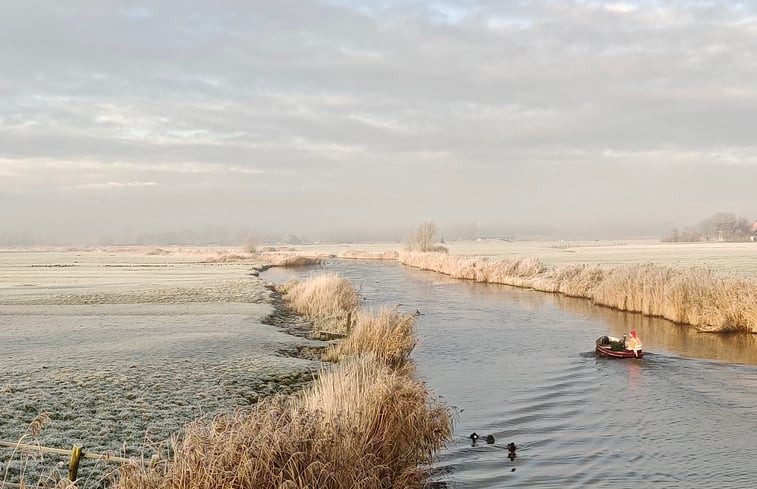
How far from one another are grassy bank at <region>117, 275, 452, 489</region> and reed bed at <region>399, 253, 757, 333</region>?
21.3 m

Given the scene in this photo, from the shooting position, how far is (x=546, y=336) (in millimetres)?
28188

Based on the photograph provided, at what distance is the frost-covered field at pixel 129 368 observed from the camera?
11836mm

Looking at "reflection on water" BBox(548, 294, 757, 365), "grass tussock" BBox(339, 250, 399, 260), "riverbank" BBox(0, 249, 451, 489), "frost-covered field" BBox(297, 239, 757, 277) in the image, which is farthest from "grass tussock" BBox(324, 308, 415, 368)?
"grass tussock" BBox(339, 250, 399, 260)

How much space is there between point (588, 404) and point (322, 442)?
35.5ft

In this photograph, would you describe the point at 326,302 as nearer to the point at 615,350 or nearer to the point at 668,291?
the point at 615,350

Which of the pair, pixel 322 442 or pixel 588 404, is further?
pixel 588 404

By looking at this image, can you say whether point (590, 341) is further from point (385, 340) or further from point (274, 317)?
point (274, 317)

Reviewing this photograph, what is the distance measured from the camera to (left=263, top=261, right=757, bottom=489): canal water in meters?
11.4

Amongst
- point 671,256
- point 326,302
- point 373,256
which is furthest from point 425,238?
point 326,302

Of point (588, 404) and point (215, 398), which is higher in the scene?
point (215, 398)

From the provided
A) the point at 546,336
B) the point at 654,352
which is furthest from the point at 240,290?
the point at 654,352

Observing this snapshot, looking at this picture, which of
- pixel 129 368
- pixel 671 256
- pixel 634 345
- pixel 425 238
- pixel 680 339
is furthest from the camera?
pixel 425 238

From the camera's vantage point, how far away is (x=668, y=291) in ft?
110

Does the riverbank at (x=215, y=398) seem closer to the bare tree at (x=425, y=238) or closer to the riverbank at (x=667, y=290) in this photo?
the riverbank at (x=667, y=290)
